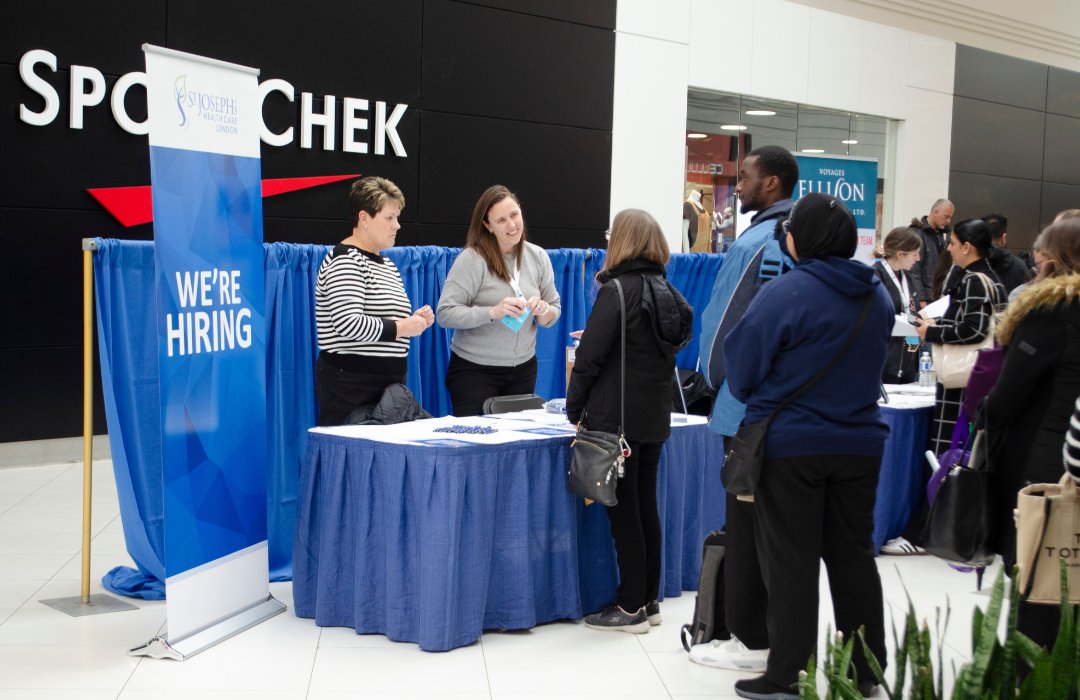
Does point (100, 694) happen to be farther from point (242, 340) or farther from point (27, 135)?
point (27, 135)

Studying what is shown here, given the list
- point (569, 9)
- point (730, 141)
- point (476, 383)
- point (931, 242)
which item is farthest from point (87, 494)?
point (931, 242)

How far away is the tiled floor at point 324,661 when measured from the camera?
324 centimetres

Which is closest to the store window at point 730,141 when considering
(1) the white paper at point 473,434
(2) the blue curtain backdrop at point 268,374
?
(2) the blue curtain backdrop at point 268,374

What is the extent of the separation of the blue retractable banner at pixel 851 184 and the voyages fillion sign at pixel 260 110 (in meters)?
4.34

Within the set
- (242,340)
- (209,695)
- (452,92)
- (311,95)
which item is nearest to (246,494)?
(242,340)

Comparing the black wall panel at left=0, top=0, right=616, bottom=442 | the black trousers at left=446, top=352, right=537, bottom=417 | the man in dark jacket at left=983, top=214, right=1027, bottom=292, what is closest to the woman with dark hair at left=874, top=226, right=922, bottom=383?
the man in dark jacket at left=983, top=214, right=1027, bottom=292

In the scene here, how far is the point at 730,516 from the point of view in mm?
3434

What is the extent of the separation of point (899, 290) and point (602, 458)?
3.00 meters

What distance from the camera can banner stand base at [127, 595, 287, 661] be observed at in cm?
344

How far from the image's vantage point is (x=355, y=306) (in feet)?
13.3

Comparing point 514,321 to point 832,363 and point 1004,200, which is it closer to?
point 832,363

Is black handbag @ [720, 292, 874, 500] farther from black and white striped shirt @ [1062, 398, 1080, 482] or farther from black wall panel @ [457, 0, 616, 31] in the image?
black wall panel @ [457, 0, 616, 31]

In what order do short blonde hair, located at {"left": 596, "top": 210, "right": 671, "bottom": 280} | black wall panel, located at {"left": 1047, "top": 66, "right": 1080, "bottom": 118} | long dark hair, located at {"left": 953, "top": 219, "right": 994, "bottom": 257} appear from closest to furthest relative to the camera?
short blonde hair, located at {"left": 596, "top": 210, "right": 671, "bottom": 280}, long dark hair, located at {"left": 953, "top": 219, "right": 994, "bottom": 257}, black wall panel, located at {"left": 1047, "top": 66, "right": 1080, "bottom": 118}

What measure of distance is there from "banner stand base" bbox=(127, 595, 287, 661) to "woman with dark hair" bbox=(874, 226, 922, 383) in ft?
11.8
